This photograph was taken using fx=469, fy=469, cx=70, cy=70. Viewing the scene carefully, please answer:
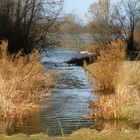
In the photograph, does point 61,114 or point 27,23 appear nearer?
point 61,114

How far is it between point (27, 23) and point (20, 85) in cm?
2382

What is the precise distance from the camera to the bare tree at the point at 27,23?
3944 centimetres

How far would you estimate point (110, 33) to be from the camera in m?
51.7

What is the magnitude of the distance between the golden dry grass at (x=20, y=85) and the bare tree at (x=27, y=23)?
→ 49.5ft

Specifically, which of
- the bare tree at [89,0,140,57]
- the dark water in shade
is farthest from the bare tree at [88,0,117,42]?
the dark water in shade

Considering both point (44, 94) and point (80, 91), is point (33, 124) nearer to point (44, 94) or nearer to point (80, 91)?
point (44, 94)

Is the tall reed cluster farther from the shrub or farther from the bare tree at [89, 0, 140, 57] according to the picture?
the bare tree at [89, 0, 140, 57]

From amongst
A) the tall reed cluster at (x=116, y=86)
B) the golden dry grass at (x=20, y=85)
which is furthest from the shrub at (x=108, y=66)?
the golden dry grass at (x=20, y=85)

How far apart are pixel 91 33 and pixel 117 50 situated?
27.8 m

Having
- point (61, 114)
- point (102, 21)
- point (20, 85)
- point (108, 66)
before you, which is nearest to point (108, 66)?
point (108, 66)

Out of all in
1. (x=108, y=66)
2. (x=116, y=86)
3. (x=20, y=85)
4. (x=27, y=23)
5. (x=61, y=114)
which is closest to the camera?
(x=61, y=114)

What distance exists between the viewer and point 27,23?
139ft

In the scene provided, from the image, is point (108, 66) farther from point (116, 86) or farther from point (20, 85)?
point (20, 85)

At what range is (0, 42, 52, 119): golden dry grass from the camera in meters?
15.8
